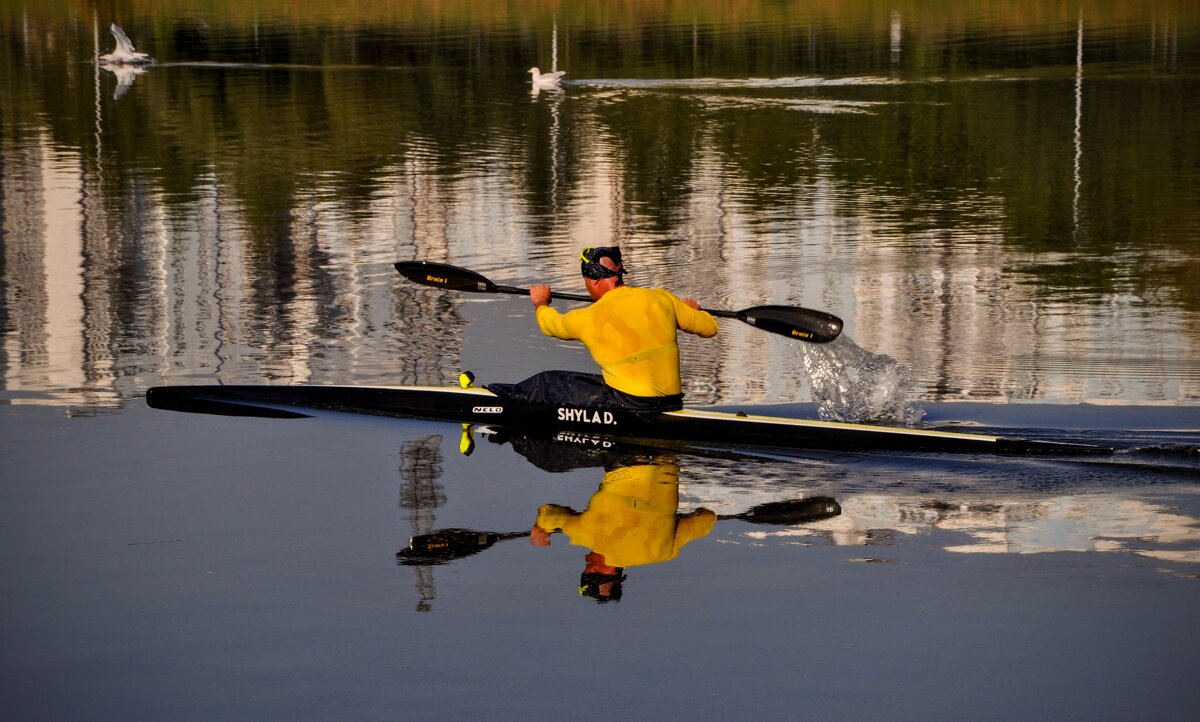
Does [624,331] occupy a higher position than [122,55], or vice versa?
[122,55]

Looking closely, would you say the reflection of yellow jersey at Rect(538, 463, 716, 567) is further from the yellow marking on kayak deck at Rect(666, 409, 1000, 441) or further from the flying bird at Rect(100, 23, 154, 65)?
the flying bird at Rect(100, 23, 154, 65)

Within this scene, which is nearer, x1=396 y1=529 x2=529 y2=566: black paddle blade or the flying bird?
x1=396 y1=529 x2=529 y2=566: black paddle blade

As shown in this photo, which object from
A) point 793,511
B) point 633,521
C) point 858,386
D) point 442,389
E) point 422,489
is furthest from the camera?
point 442,389

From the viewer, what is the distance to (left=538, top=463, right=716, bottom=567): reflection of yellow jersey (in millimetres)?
11281

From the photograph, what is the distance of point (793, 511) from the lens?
12.0 m

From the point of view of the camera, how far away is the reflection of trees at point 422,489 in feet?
35.1

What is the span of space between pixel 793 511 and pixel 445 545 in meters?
2.35

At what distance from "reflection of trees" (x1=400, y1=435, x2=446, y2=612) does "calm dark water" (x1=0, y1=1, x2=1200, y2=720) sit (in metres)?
0.05

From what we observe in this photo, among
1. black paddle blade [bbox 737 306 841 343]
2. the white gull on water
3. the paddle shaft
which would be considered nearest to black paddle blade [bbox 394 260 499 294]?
the paddle shaft

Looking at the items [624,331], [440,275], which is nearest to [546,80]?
[440,275]

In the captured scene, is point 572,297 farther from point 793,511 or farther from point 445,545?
point 445,545

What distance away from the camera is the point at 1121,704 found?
8766mm

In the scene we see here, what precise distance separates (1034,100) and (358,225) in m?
22.1

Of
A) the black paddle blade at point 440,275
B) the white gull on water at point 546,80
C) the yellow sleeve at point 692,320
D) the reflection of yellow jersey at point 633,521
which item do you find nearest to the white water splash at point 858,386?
the yellow sleeve at point 692,320
